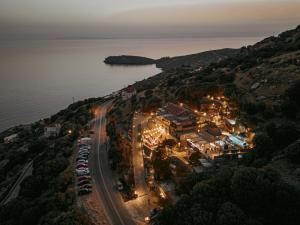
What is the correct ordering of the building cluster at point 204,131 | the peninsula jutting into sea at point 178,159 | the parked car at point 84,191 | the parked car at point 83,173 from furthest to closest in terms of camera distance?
the building cluster at point 204,131, the parked car at point 83,173, the parked car at point 84,191, the peninsula jutting into sea at point 178,159

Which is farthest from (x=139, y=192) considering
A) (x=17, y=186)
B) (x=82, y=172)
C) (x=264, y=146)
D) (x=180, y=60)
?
(x=180, y=60)

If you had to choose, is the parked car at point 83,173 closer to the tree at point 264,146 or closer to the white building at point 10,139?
the tree at point 264,146

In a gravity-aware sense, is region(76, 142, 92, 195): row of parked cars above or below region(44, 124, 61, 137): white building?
above

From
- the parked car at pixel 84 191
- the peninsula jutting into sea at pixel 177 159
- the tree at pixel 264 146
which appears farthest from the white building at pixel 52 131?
the tree at pixel 264 146

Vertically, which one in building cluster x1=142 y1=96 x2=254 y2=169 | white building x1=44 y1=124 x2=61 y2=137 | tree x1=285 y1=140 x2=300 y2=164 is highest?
tree x1=285 y1=140 x2=300 y2=164

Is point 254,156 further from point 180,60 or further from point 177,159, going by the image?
point 180,60

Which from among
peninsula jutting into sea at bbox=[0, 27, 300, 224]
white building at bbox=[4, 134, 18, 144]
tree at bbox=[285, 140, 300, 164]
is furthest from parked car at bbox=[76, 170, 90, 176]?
white building at bbox=[4, 134, 18, 144]

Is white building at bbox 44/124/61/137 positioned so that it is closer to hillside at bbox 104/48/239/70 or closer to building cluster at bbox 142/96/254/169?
building cluster at bbox 142/96/254/169
